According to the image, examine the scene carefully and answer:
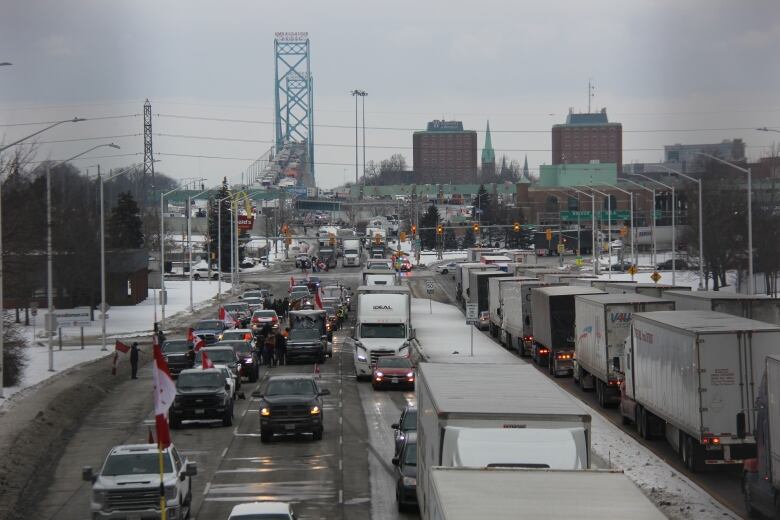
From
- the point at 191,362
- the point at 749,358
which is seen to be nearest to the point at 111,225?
the point at 191,362

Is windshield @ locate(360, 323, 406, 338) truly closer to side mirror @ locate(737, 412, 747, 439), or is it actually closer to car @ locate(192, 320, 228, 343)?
car @ locate(192, 320, 228, 343)

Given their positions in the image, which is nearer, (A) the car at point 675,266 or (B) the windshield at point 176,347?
(B) the windshield at point 176,347

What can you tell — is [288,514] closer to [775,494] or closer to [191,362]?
[775,494]

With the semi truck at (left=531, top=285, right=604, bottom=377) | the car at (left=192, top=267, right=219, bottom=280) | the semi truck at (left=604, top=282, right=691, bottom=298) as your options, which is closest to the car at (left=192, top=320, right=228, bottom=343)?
the semi truck at (left=531, top=285, right=604, bottom=377)

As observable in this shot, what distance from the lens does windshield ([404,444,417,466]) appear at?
21156 mm

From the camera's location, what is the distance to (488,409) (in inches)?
597

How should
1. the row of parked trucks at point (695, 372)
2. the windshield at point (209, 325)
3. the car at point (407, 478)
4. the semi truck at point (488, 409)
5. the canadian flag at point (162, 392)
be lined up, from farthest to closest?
1. the windshield at point (209, 325)
2. the car at point (407, 478)
3. the row of parked trucks at point (695, 372)
4. the canadian flag at point (162, 392)
5. the semi truck at point (488, 409)

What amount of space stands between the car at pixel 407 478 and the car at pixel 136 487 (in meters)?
3.66

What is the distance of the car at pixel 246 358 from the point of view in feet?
144

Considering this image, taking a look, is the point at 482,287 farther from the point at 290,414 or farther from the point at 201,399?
the point at 290,414

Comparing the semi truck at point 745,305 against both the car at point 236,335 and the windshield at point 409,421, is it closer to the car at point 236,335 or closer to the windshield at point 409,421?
the windshield at point 409,421

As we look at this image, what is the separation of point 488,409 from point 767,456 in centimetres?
606

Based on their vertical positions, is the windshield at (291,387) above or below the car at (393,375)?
above

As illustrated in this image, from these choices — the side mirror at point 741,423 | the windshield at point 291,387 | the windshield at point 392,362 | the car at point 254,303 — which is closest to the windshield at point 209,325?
the windshield at point 392,362
